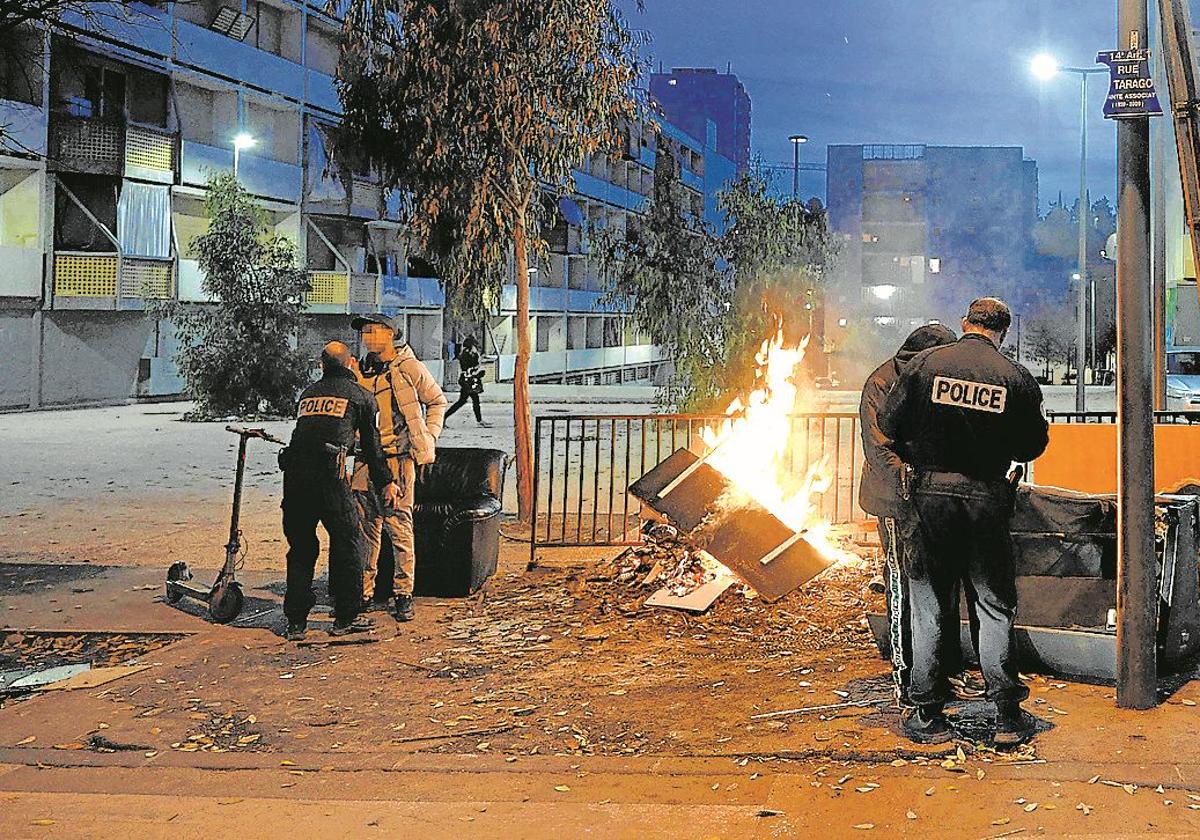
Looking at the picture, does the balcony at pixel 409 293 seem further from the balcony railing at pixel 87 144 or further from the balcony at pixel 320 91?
the balcony railing at pixel 87 144

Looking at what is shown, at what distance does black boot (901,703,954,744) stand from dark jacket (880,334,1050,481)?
111 centimetres

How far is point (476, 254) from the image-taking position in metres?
12.2

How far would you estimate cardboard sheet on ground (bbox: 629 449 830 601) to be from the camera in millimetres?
8422

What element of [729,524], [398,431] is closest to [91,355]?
[398,431]

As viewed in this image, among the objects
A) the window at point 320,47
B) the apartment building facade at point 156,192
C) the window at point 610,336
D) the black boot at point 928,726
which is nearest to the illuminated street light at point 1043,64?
the apartment building facade at point 156,192

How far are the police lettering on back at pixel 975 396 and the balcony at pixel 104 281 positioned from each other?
28.0m

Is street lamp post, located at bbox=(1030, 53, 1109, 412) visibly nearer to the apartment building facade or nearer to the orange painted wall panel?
the apartment building facade

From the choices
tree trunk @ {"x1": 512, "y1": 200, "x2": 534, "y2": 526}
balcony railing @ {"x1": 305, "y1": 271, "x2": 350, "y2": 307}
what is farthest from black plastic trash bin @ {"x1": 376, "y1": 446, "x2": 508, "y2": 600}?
balcony railing @ {"x1": 305, "y1": 271, "x2": 350, "y2": 307}

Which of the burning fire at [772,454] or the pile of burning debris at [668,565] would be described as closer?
the pile of burning debris at [668,565]

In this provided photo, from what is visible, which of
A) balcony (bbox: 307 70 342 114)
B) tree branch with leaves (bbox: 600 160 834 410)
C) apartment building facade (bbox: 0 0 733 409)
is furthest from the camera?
balcony (bbox: 307 70 342 114)

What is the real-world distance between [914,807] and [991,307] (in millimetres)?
2364

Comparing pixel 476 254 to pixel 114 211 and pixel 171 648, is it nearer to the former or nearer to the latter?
pixel 171 648

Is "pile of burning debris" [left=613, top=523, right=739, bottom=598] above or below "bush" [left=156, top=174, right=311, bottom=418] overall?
below

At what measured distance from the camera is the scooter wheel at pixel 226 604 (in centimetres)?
827
